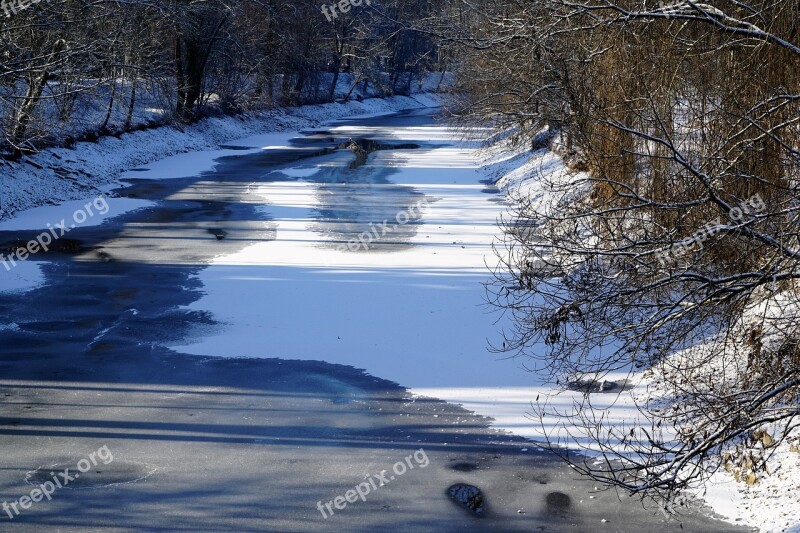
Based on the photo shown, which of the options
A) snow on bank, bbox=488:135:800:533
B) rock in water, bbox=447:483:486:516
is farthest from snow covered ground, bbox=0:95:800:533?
rock in water, bbox=447:483:486:516

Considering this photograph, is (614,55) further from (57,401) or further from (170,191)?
(170,191)

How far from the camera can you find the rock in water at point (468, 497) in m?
7.09

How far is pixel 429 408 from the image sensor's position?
941cm

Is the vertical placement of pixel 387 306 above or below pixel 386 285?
below

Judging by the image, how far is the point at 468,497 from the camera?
7.28 meters

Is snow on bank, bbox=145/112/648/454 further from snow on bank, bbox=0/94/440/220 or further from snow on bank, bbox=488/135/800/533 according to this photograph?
snow on bank, bbox=0/94/440/220

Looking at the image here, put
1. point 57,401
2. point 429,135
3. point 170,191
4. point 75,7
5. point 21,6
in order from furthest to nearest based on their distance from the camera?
point 429,135
point 170,191
point 75,7
point 21,6
point 57,401

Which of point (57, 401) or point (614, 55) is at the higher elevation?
point (614, 55)

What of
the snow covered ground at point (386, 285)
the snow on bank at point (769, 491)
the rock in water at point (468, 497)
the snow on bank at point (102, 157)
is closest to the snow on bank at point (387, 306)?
the snow covered ground at point (386, 285)

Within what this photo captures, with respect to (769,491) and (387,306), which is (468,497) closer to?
(769,491)

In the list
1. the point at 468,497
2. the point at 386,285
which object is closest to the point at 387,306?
the point at 386,285

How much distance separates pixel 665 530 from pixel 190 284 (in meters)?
9.67

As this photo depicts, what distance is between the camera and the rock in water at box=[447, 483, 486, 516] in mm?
7090

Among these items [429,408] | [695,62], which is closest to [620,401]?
[429,408]
